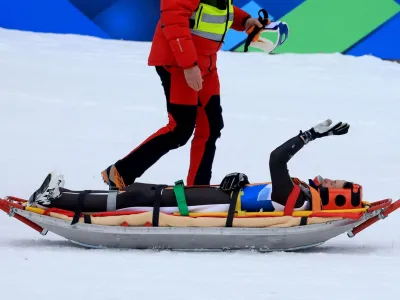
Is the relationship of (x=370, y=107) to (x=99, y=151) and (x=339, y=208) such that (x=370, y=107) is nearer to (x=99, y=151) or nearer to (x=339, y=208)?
(x=99, y=151)

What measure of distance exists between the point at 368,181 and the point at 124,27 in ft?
8.75

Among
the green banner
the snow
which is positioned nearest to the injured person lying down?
the snow

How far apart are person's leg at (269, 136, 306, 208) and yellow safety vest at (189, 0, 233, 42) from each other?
55 centimetres

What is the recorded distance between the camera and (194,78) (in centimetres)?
279

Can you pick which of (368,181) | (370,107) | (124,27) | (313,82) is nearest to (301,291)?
(368,181)

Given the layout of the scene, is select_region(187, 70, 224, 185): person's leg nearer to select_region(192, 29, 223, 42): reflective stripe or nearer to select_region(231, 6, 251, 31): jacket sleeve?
select_region(192, 29, 223, 42): reflective stripe

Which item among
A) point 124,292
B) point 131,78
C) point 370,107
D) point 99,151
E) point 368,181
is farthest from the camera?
point 131,78

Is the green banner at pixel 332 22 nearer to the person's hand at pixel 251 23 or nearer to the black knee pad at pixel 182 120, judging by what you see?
the person's hand at pixel 251 23

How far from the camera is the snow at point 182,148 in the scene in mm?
2039

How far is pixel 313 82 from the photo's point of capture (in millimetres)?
5727

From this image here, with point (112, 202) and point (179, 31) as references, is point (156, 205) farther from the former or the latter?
point (179, 31)

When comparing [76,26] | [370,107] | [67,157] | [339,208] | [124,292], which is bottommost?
[124,292]

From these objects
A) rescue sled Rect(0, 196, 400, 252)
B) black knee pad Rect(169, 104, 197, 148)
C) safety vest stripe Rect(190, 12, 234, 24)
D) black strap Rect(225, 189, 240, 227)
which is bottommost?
rescue sled Rect(0, 196, 400, 252)

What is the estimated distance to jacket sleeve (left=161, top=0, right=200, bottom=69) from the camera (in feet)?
9.05
